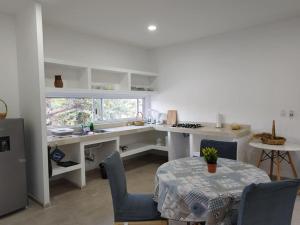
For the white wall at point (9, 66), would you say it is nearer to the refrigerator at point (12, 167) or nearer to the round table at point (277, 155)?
the refrigerator at point (12, 167)

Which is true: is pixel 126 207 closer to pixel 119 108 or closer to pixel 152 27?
pixel 152 27

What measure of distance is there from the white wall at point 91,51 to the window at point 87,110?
74cm

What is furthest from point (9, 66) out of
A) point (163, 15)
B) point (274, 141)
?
point (274, 141)

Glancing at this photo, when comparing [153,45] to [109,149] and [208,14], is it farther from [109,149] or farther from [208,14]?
[109,149]

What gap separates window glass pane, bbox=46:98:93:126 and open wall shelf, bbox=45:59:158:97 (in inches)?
5.7

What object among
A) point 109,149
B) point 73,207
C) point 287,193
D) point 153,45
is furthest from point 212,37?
point 73,207

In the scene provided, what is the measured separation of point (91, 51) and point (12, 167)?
2.42m

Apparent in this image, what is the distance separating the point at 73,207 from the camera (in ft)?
9.15

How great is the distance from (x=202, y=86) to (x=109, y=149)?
226 centimetres

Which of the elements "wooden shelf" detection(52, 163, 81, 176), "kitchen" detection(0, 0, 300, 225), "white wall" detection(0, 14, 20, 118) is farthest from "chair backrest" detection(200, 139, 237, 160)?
"white wall" detection(0, 14, 20, 118)

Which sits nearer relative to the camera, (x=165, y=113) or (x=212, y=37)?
(x=212, y=37)

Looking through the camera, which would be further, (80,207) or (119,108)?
(119,108)

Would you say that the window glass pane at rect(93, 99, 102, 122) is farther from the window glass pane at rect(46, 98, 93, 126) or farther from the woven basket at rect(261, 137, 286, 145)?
the woven basket at rect(261, 137, 286, 145)

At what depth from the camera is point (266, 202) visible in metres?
1.34
